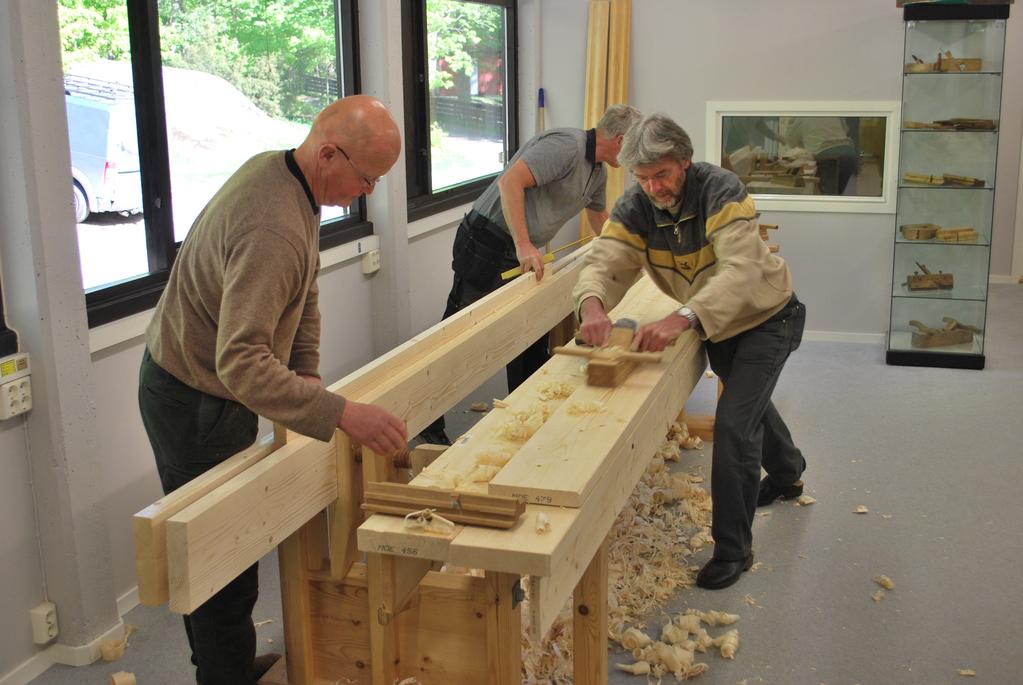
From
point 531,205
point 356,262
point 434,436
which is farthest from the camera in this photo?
point 356,262

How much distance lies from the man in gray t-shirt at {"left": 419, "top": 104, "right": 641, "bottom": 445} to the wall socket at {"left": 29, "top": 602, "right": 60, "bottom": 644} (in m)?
2.11

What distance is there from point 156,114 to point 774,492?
296cm

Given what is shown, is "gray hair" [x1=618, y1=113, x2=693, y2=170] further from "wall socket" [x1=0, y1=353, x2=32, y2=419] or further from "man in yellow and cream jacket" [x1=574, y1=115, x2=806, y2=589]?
"wall socket" [x1=0, y1=353, x2=32, y2=419]

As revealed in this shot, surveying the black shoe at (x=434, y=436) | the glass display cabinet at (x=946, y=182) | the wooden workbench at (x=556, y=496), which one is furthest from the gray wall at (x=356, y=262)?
the wooden workbench at (x=556, y=496)

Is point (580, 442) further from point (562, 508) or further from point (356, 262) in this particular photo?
point (356, 262)

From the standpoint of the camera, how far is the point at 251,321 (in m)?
2.25

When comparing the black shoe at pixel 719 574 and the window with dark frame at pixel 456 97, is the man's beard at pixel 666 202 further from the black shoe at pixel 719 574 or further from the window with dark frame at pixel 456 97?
the window with dark frame at pixel 456 97

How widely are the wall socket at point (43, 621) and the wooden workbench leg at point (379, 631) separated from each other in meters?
1.26

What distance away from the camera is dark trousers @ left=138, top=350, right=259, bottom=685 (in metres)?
2.66

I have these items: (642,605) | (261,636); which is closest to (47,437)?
(261,636)

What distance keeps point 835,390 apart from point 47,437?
4454mm

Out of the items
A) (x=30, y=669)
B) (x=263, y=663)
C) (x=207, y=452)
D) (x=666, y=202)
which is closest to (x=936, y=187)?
(x=666, y=202)

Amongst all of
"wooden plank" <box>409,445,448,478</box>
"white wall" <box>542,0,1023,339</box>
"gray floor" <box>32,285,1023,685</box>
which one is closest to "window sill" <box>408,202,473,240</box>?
"gray floor" <box>32,285,1023,685</box>

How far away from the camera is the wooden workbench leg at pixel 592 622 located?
2.92 metres
